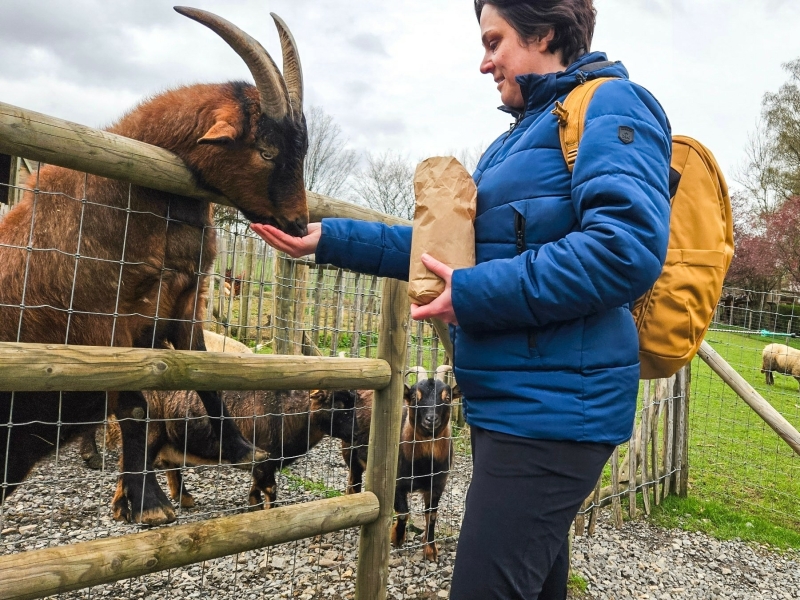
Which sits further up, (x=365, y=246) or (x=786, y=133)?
(x=786, y=133)

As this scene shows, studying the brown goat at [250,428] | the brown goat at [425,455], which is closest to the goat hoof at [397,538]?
the brown goat at [425,455]

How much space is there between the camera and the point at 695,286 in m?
1.68

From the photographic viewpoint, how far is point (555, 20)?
1.78 m

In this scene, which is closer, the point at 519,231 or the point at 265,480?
the point at 519,231

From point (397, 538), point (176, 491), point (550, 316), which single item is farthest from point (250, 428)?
point (550, 316)

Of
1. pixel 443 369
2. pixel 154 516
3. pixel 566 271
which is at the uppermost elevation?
pixel 566 271

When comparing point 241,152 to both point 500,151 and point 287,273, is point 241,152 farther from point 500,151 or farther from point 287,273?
point 287,273

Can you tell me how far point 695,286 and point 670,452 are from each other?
5.33m

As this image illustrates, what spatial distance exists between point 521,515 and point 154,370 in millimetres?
1349

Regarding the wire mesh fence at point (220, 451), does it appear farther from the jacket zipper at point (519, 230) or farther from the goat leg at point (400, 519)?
the jacket zipper at point (519, 230)

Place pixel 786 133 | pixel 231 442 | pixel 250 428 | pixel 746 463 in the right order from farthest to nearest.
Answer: pixel 786 133 → pixel 746 463 → pixel 250 428 → pixel 231 442

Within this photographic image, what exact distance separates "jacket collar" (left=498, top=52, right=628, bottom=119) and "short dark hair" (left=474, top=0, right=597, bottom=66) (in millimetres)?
83

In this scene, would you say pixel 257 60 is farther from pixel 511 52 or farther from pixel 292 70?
pixel 511 52

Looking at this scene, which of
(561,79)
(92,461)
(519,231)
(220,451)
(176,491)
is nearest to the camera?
(519,231)
